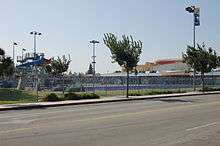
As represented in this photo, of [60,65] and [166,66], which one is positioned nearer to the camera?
[60,65]

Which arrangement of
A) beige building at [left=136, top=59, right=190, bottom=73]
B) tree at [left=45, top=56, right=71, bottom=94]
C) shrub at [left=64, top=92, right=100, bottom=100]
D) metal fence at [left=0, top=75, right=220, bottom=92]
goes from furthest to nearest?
beige building at [left=136, top=59, right=190, bottom=73]
tree at [left=45, top=56, right=71, bottom=94]
metal fence at [left=0, top=75, right=220, bottom=92]
shrub at [left=64, top=92, right=100, bottom=100]

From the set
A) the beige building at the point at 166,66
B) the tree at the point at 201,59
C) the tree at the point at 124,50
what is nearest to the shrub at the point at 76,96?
the tree at the point at 124,50

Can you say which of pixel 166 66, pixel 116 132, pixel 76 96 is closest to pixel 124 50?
pixel 76 96

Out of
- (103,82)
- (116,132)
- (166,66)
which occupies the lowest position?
(116,132)

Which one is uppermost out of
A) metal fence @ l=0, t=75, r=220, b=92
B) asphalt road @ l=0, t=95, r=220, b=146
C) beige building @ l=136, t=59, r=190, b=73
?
beige building @ l=136, t=59, r=190, b=73

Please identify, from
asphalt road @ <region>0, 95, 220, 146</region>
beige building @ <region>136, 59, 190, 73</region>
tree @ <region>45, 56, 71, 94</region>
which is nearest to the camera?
asphalt road @ <region>0, 95, 220, 146</region>

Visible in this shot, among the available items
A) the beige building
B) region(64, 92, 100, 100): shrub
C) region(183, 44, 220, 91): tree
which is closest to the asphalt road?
region(64, 92, 100, 100): shrub

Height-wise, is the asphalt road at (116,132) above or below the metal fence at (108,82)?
below

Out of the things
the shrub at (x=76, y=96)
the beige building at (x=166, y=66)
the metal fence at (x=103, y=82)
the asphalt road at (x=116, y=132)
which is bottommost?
the asphalt road at (x=116, y=132)

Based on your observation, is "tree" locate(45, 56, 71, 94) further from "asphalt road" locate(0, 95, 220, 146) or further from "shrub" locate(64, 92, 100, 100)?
"asphalt road" locate(0, 95, 220, 146)

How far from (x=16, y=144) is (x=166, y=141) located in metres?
3.96

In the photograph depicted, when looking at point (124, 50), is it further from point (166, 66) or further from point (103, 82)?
point (166, 66)

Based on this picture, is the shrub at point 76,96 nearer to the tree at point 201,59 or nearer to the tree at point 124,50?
the tree at point 124,50

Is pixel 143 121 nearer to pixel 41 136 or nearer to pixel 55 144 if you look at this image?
pixel 41 136
